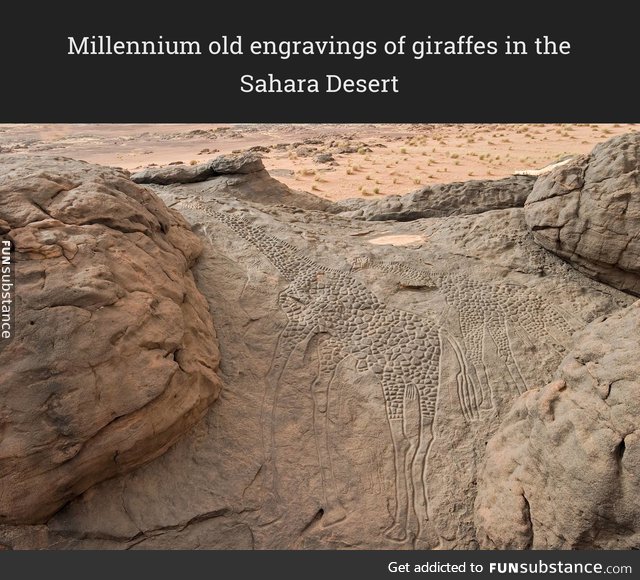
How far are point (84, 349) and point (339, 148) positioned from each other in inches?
587

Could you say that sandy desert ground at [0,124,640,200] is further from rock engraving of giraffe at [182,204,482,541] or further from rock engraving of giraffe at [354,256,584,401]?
rock engraving of giraffe at [182,204,482,541]

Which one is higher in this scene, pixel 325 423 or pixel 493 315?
pixel 493 315

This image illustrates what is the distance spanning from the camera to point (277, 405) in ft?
13.6

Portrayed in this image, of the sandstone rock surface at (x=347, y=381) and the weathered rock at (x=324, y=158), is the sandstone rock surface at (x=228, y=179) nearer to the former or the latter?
the sandstone rock surface at (x=347, y=381)

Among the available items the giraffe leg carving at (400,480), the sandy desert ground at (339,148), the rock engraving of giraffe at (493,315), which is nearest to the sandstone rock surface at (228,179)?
the rock engraving of giraffe at (493,315)

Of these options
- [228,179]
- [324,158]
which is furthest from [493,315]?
[324,158]

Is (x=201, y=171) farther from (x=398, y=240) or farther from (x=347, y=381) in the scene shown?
(x=347, y=381)

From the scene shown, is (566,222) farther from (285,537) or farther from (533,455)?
(285,537)

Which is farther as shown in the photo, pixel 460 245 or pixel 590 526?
pixel 460 245

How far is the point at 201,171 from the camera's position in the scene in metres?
7.46

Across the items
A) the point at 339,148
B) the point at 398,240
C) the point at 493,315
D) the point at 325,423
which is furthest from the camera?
the point at 339,148

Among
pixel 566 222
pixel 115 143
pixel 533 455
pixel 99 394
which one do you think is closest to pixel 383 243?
pixel 566 222

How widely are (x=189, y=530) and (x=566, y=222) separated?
4553 millimetres

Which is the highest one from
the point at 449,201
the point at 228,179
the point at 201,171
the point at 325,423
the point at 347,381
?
the point at 201,171
